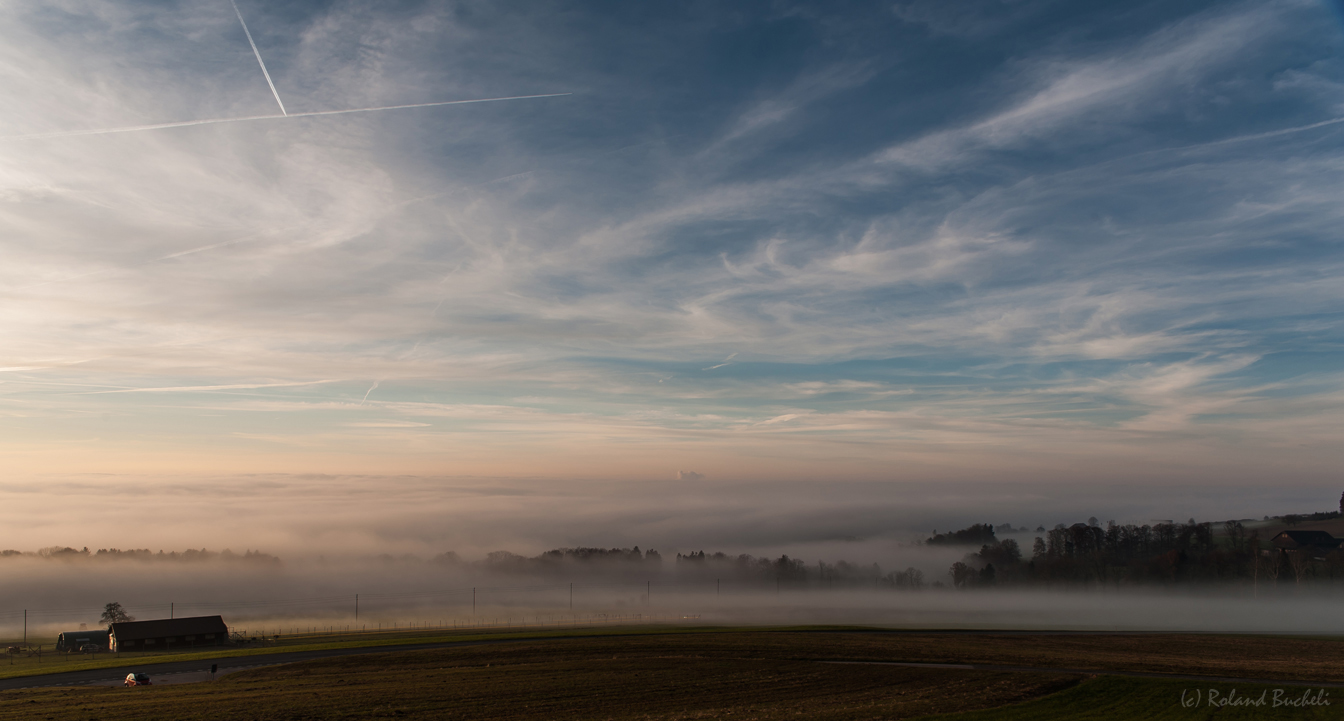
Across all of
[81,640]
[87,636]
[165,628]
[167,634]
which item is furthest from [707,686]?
[87,636]

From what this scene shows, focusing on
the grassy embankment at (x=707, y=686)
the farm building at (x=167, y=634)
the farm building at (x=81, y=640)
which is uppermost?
the grassy embankment at (x=707, y=686)

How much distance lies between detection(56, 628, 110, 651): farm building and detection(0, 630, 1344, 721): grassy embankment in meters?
110

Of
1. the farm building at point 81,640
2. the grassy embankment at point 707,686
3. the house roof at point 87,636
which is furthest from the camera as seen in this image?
the house roof at point 87,636

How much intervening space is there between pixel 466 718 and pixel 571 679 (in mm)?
16665

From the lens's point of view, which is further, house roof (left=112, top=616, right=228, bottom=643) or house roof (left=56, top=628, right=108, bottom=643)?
house roof (left=56, top=628, right=108, bottom=643)

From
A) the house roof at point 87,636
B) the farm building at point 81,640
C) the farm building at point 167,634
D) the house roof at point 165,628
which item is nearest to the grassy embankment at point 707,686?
the farm building at point 167,634

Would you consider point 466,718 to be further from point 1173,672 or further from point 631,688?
point 1173,672

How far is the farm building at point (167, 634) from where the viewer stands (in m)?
135

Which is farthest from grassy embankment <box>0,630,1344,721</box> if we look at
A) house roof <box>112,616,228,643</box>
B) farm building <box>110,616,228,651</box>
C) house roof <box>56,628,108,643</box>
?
house roof <box>56,628,108,643</box>

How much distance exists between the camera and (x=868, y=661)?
71.9 metres

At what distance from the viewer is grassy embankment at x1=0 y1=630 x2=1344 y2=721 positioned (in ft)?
152

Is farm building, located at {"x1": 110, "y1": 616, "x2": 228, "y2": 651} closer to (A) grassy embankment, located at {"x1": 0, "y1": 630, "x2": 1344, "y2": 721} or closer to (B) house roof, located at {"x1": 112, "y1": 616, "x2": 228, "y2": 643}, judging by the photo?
(B) house roof, located at {"x1": 112, "y1": 616, "x2": 228, "y2": 643}

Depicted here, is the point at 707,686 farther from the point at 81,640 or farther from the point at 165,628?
the point at 81,640

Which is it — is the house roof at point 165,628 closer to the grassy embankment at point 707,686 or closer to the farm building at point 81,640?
the farm building at point 81,640
